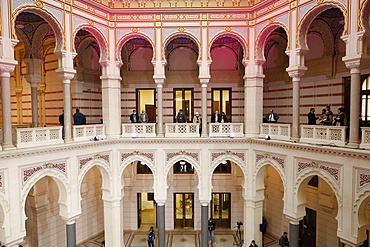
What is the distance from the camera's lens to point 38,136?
386 inches

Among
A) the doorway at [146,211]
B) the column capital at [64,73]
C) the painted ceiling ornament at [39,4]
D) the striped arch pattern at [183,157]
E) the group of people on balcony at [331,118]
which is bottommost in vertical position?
the doorway at [146,211]

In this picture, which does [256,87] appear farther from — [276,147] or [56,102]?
[56,102]

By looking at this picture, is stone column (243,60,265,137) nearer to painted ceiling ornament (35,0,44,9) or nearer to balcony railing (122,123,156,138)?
balcony railing (122,123,156,138)

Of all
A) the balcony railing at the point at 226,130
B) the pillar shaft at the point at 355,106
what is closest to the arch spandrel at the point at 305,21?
the pillar shaft at the point at 355,106

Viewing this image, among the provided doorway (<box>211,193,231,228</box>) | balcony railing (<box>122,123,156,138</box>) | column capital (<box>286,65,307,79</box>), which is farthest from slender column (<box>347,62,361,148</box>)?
doorway (<box>211,193,231,228</box>)

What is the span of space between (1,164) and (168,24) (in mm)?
8332

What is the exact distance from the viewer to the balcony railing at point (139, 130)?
41.8ft

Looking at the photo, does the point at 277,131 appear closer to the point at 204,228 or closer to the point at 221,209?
the point at 204,228

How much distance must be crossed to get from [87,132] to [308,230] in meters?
11.1

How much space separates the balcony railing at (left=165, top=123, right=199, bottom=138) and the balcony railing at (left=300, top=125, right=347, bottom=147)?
4.44 m

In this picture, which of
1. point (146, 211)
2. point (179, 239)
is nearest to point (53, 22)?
point (146, 211)

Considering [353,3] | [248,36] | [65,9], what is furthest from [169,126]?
[353,3]

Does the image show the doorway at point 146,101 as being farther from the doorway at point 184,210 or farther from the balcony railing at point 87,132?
the doorway at point 184,210

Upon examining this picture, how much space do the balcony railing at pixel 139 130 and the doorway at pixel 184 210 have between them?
5.51 meters
